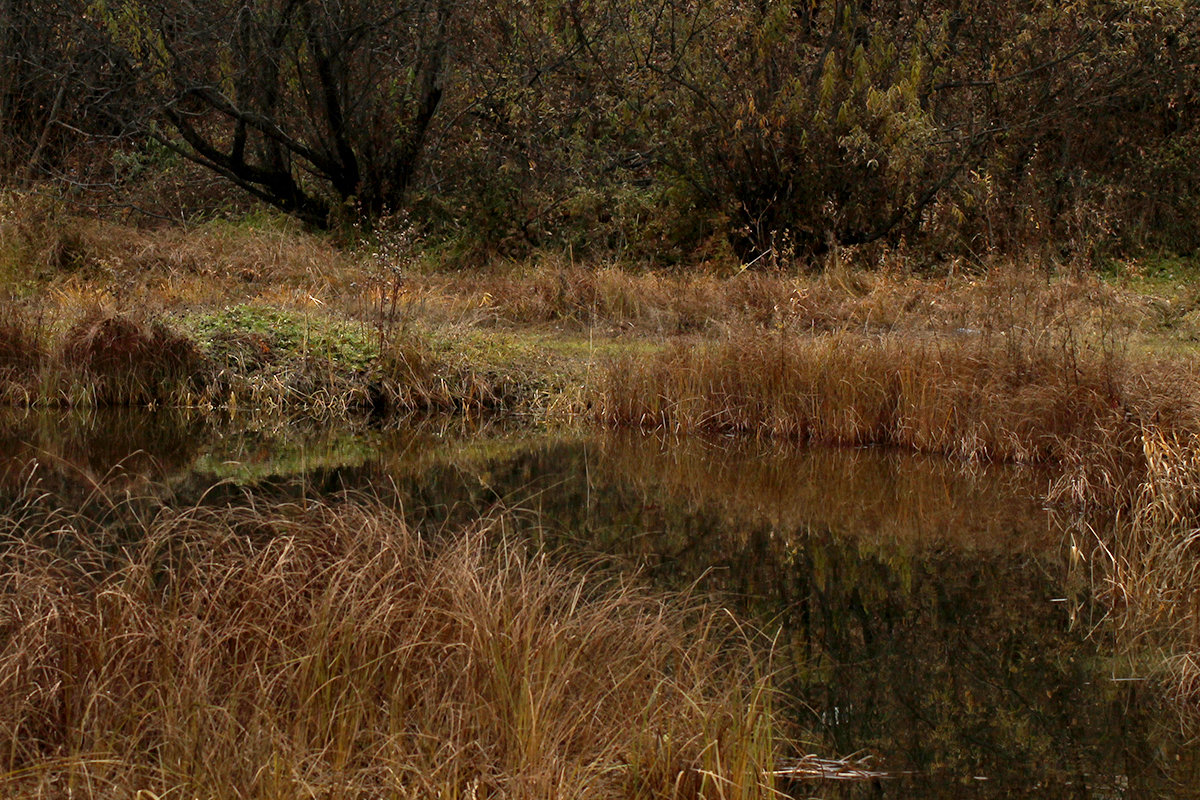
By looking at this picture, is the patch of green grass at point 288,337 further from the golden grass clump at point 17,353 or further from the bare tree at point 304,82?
the bare tree at point 304,82

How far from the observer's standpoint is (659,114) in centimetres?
1631

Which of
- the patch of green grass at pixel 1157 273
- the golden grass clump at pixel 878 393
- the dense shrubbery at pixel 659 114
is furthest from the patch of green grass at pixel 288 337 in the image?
the patch of green grass at pixel 1157 273

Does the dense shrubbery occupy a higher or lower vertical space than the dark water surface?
higher

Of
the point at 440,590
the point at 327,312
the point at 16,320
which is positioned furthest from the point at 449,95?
the point at 440,590

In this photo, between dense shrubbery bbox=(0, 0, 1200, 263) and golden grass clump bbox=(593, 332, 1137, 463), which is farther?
dense shrubbery bbox=(0, 0, 1200, 263)

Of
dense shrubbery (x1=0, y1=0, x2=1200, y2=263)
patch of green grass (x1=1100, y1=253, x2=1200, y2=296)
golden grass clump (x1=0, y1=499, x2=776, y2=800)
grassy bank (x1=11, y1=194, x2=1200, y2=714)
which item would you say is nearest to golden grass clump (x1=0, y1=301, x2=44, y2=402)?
grassy bank (x1=11, y1=194, x2=1200, y2=714)

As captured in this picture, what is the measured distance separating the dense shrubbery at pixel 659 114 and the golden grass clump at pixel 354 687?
10.3 metres

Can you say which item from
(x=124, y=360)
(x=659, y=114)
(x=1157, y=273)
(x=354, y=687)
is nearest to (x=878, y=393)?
(x=124, y=360)

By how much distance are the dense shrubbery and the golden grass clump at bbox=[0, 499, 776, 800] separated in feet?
33.9

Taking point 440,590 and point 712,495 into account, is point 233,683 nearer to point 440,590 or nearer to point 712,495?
point 440,590

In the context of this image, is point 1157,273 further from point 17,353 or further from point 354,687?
point 354,687

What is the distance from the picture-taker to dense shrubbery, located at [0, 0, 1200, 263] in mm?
15102

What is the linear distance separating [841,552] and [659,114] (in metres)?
9.78

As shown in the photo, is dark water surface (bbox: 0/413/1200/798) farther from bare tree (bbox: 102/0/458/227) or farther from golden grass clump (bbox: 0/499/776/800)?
bare tree (bbox: 102/0/458/227)
